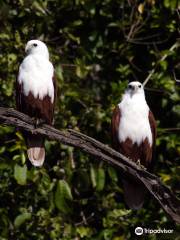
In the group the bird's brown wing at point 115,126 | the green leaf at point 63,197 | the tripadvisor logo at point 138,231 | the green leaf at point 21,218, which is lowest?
the tripadvisor logo at point 138,231

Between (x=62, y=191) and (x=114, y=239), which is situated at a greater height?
(x=62, y=191)

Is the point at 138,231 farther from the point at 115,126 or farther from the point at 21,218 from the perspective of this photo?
the point at 21,218

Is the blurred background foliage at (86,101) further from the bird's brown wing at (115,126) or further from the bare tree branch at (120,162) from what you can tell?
the bare tree branch at (120,162)

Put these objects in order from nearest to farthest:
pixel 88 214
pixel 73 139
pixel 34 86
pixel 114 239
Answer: pixel 73 139
pixel 34 86
pixel 114 239
pixel 88 214

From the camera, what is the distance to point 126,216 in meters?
6.83

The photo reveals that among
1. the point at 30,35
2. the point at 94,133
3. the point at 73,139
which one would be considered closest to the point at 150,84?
the point at 94,133

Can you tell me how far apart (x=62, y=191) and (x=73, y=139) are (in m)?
1.32

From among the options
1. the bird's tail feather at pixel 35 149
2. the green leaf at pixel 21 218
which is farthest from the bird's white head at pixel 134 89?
the green leaf at pixel 21 218

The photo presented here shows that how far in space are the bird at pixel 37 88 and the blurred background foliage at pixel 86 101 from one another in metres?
0.31

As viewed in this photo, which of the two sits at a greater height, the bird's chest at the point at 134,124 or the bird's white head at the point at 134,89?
the bird's white head at the point at 134,89

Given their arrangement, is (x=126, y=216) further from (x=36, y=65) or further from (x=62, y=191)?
(x=36, y=65)

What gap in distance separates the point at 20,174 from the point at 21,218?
598mm

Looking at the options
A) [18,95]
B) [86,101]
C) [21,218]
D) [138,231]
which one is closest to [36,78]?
[18,95]

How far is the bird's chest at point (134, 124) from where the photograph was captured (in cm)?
607
